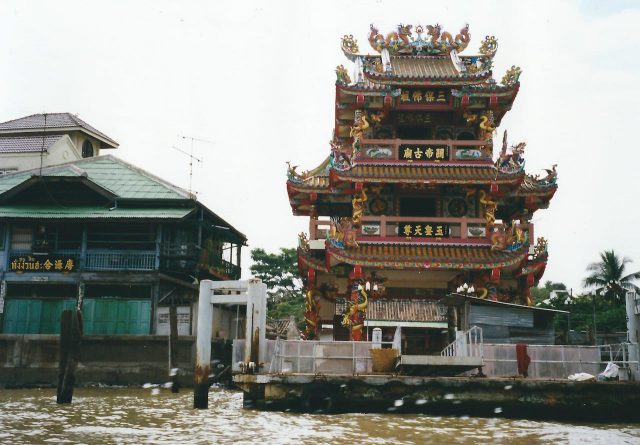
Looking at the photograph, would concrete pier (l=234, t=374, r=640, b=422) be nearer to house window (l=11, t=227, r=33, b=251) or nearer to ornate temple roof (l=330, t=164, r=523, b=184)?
ornate temple roof (l=330, t=164, r=523, b=184)

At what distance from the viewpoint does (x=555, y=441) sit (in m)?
14.3

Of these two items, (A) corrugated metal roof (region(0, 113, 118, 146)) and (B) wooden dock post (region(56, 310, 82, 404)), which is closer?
(B) wooden dock post (region(56, 310, 82, 404))

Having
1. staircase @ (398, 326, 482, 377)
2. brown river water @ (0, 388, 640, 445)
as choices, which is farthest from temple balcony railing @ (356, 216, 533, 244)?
brown river water @ (0, 388, 640, 445)

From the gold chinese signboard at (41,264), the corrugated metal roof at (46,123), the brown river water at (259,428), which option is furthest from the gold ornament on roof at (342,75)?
A: the corrugated metal roof at (46,123)

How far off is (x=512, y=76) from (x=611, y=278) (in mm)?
32769

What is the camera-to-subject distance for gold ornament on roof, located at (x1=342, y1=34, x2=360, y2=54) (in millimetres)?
31178

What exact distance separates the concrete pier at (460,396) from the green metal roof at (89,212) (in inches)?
661

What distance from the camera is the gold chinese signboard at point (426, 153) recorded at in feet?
91.0

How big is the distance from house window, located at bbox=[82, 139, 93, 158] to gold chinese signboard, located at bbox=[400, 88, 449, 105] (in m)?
26.5

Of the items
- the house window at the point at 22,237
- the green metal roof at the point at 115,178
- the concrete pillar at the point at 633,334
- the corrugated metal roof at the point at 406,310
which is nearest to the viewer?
the concrete pillar at the point at 633,334

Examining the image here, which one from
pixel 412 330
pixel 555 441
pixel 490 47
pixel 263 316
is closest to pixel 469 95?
pixel 490 47

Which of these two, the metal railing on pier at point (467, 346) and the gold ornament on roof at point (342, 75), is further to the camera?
the gold ornament on roof at point (342, 75)

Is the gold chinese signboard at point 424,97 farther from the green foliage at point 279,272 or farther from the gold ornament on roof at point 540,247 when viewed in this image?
the green foliage at point 279,272

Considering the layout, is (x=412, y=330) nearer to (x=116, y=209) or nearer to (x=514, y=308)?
(x=514, y=308)
